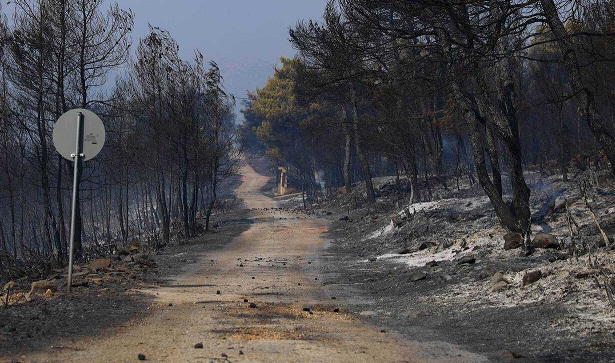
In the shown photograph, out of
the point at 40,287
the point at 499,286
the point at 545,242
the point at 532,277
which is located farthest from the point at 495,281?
the point at 40,287

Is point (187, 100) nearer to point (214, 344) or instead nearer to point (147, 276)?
point (147, 276)

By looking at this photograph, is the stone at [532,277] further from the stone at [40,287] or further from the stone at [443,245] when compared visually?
the stone at [443,245]

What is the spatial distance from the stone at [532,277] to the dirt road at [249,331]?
9.09 feet

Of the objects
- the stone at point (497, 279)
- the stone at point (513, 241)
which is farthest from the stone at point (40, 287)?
the stone at point (513, 241)

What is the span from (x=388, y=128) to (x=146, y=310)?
91.5 feet

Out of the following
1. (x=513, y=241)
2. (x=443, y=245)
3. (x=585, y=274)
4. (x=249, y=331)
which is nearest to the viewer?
(x=249, y=331)

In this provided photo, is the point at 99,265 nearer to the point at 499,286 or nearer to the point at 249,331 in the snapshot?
A: the point at 499,286

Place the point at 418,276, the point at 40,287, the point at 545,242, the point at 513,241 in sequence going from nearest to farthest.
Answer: the point at 40,287
the point at 418,276
the point at 545,242
the point at 513,241

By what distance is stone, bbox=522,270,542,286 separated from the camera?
1163cm

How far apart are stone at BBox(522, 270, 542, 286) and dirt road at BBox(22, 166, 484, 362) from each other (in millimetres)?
2770

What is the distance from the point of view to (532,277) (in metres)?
11.6

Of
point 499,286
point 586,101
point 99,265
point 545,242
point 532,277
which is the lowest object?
point 499,286

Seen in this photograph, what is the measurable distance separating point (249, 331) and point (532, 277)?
16.1 feet

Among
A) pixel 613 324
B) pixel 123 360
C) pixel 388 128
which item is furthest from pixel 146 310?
pixel 388 128
